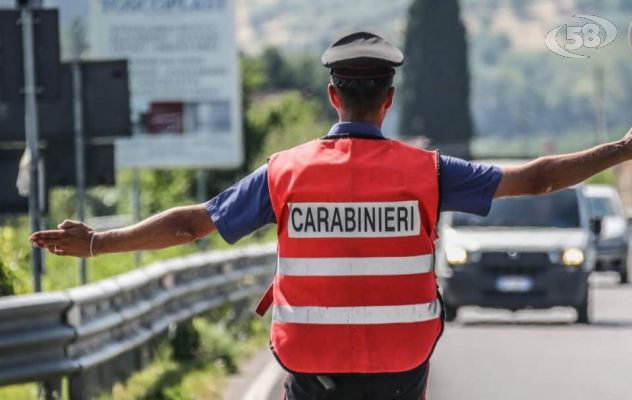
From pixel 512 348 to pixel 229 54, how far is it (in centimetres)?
1822

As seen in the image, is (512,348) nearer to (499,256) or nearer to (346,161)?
(499,256)

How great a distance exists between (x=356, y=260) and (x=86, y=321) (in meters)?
5.39

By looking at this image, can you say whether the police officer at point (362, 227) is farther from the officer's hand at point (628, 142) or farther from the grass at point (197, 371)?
the grass at point (197, 371)

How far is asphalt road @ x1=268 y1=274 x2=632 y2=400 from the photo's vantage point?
46.5 ft

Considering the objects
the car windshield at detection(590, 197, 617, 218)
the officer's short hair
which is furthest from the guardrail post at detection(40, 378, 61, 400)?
the car windshield at detection(590, 197, 617, 218)

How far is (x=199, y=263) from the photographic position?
1758 cm

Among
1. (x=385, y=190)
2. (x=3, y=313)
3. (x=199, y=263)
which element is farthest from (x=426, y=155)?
(x=199, y=263)

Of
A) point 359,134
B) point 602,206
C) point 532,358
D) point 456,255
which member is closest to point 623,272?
point 602,206

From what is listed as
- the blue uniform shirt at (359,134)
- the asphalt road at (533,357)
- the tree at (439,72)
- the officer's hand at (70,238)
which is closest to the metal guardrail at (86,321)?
the asphalt road at (533,357)

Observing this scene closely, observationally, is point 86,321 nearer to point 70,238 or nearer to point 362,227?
point 70,238

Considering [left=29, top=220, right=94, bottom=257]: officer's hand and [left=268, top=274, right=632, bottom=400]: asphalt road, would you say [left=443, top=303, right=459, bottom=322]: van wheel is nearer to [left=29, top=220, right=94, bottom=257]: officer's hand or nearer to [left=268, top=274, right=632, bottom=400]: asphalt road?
[left=268, top=274, right=632, bottom=400]: asphalt road

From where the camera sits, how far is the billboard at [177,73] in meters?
35.0

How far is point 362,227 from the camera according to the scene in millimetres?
5734

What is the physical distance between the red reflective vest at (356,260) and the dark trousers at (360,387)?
0.03m
